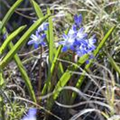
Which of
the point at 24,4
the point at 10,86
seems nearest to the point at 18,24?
the point at 24,4

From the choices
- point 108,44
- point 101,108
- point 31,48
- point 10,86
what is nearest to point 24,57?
point 31,48

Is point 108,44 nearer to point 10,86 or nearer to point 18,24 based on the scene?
point 10,86

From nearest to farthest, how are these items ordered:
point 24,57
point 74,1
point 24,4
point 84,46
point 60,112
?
1. point 84,46
2. point 60,112
3. point 24,57
4. point 74,1
5. point 24,4

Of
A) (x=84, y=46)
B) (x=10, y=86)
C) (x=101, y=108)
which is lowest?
(x=101, y=108)

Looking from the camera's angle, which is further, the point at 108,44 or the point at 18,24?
the point at 18,24

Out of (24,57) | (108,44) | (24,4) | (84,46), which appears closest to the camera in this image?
(84,46)

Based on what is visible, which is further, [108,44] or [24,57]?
[24,57]

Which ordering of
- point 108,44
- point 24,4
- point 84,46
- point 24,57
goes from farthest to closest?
point 24,4 < point 24,57 < point 108,44 < point 84,46

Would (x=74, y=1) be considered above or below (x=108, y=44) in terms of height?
above

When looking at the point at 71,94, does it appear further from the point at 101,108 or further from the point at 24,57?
the point at 24,57
